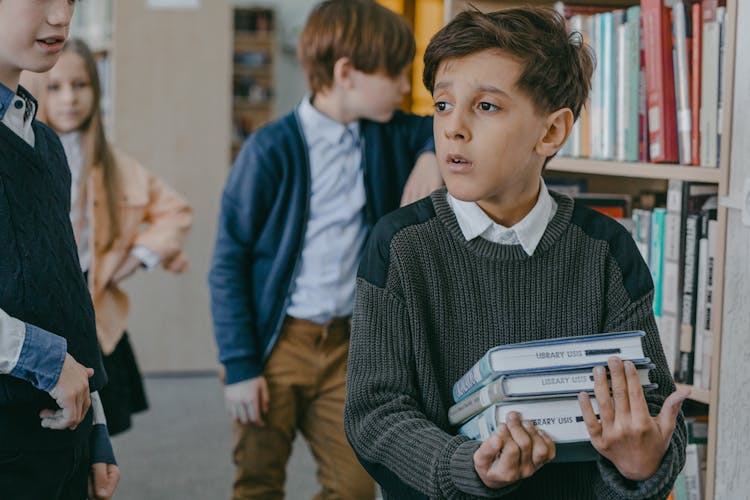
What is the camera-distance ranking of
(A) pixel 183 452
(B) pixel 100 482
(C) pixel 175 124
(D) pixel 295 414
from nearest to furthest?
(B) pixel 100 482 < (D) pixel 295 414 < (A) pixel 183 452 < (C) pixel 175 124

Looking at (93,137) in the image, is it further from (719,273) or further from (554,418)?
(554,418)

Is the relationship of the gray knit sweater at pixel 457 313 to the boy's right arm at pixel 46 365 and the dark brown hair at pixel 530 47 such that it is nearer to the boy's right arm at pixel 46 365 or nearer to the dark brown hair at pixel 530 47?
the dark brown hair at pixel 530 47

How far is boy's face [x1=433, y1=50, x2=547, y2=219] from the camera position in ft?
3.66

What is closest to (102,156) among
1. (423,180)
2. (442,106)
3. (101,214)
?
(101,214)

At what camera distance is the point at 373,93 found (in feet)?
6.66

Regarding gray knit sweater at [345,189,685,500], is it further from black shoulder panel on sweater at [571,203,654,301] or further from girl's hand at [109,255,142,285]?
girl's hand at [109,255,142,285]

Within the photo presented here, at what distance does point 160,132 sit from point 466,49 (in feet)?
11.2

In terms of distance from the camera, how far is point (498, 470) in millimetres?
956

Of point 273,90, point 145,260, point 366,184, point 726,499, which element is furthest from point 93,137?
point 273,90

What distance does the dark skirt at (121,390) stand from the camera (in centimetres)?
223

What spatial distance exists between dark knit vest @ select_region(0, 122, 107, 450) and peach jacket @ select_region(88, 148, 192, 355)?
110 cm

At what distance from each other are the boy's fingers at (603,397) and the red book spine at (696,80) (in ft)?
2.97

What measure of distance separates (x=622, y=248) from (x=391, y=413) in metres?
0.36

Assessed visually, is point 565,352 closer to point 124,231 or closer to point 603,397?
point 603,397
